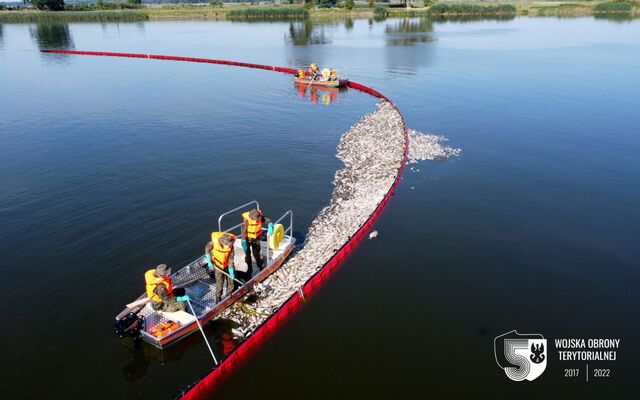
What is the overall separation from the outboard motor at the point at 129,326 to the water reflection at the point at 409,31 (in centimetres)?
6433

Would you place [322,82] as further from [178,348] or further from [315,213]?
[178,348]

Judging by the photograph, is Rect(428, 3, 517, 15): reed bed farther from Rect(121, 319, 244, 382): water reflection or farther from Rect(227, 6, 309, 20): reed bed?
Rect(121, 319, 244, 382): water reflection

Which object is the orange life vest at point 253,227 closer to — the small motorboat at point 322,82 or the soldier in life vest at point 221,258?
the soldier in life vest at point 221,258

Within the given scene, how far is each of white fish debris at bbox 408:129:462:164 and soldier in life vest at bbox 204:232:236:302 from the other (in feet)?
45.6

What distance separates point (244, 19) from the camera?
112375 mm

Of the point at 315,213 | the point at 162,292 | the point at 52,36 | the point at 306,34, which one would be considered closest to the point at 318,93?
the point at 315,213

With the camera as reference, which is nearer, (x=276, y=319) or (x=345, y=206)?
(x=276, y=319)

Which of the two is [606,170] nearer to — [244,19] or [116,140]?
[116,140]

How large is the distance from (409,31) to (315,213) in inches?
2928

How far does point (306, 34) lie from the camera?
82.1 m

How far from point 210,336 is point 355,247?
21.4 feet

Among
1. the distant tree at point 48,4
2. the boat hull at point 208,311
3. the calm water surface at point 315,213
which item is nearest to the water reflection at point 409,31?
the calm water surface at point 315,213

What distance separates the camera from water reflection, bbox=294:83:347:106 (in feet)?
126

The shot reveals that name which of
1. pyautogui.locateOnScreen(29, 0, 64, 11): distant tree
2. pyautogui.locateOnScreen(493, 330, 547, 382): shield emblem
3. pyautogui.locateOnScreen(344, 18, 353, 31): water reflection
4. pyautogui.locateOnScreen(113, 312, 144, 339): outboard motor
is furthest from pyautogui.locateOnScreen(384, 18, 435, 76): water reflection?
pyautogui.locateOnScreen(29, 0, 64, 11): distant tree
